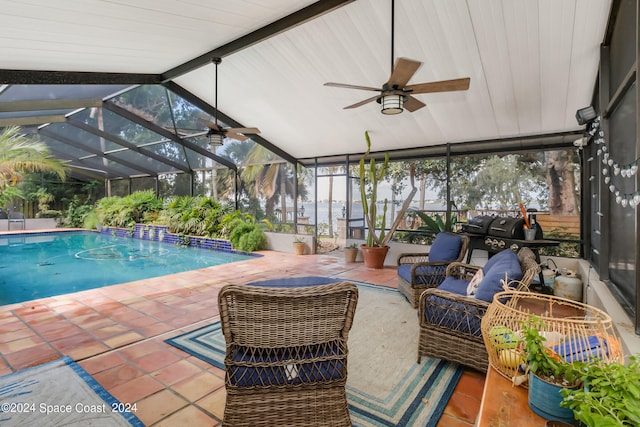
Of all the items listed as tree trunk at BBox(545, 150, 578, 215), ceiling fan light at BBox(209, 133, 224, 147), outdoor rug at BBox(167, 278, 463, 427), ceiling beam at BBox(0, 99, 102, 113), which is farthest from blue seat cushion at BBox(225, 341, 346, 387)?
ceiling beam at BBox(0, 99, 102, 113)

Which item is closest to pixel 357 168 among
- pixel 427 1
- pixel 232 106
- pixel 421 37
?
pixel 232 106

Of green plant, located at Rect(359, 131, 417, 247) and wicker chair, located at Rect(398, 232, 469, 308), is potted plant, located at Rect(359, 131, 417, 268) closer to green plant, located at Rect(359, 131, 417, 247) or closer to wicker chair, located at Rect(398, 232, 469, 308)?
green plant, located at Rect(359, 131, 417, 247)

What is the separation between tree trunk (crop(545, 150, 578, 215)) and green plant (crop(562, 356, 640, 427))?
18.3 feet

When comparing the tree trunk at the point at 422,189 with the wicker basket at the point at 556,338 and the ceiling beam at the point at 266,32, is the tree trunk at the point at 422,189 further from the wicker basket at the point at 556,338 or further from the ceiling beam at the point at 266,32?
the wicker basket at the point at 556,338

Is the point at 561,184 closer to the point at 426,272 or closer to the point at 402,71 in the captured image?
the point at 426,272

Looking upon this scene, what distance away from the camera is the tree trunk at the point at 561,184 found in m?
A: 5.53

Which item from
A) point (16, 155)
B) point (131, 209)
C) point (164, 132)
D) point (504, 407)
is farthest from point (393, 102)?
point (131, 209)

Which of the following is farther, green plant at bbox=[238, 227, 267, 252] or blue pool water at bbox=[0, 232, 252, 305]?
green plant at bbox=[238, 227, 267, 252]

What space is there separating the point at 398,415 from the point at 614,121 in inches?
129

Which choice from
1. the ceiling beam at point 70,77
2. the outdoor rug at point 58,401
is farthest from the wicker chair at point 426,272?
the ceiling beam at point 70,77

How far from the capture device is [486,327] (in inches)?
68.5

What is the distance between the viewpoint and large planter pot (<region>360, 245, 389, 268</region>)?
6.46 meters

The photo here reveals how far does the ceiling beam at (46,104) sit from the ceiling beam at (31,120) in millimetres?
1800

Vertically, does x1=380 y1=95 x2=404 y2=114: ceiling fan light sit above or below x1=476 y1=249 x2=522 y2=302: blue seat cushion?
above
